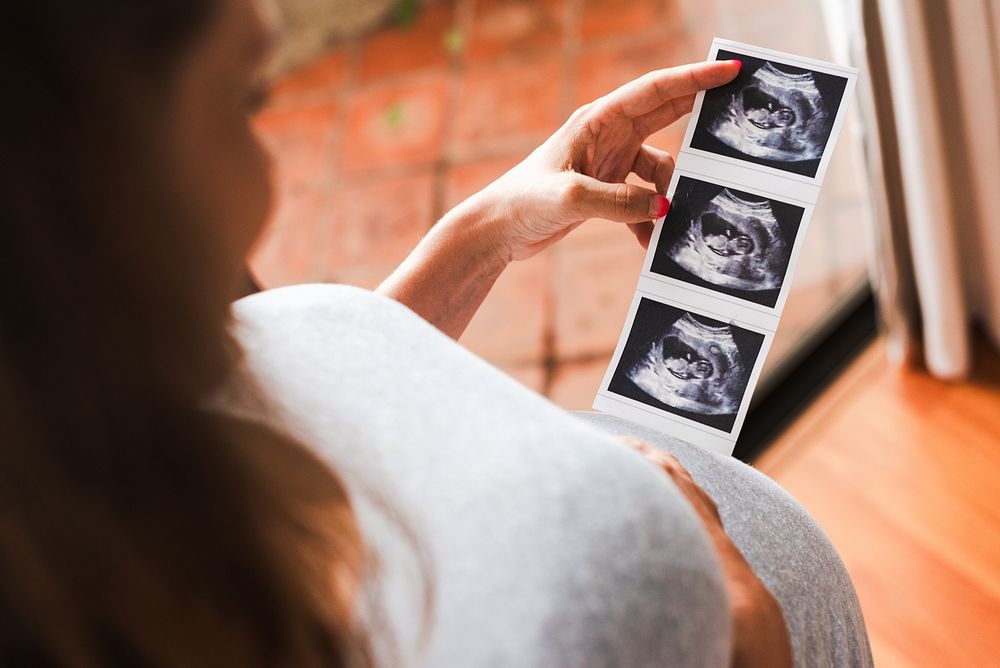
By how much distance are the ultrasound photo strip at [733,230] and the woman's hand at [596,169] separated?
33 mm

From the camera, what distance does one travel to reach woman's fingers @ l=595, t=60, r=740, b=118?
97cm

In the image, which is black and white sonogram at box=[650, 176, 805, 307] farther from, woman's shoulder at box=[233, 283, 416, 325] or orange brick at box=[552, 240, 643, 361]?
orange brick at box=[552, 240, 643, 361]

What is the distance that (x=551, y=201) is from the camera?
3.16 ft

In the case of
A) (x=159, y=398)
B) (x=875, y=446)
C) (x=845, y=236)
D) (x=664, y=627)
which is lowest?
(x=875, y=446)

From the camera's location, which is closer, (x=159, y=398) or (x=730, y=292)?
(x=159, y=398)

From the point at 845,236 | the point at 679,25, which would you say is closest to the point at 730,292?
the point at 845,236

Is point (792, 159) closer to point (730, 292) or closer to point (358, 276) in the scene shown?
Result: point (730, 292)

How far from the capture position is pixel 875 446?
166 centimetres

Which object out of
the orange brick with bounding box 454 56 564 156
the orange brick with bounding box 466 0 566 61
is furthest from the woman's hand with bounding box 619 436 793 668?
the orange brick with bounding box 466 0 566 61

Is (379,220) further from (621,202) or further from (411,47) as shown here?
(621,202)

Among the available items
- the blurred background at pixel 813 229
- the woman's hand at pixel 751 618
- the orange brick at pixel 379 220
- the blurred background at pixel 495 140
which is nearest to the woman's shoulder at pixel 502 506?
the woman's hand at pixel 751 618

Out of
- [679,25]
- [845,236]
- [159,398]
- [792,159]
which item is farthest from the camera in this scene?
[679,25]

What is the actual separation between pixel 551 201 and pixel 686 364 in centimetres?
23

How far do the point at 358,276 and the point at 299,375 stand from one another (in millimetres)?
1607
